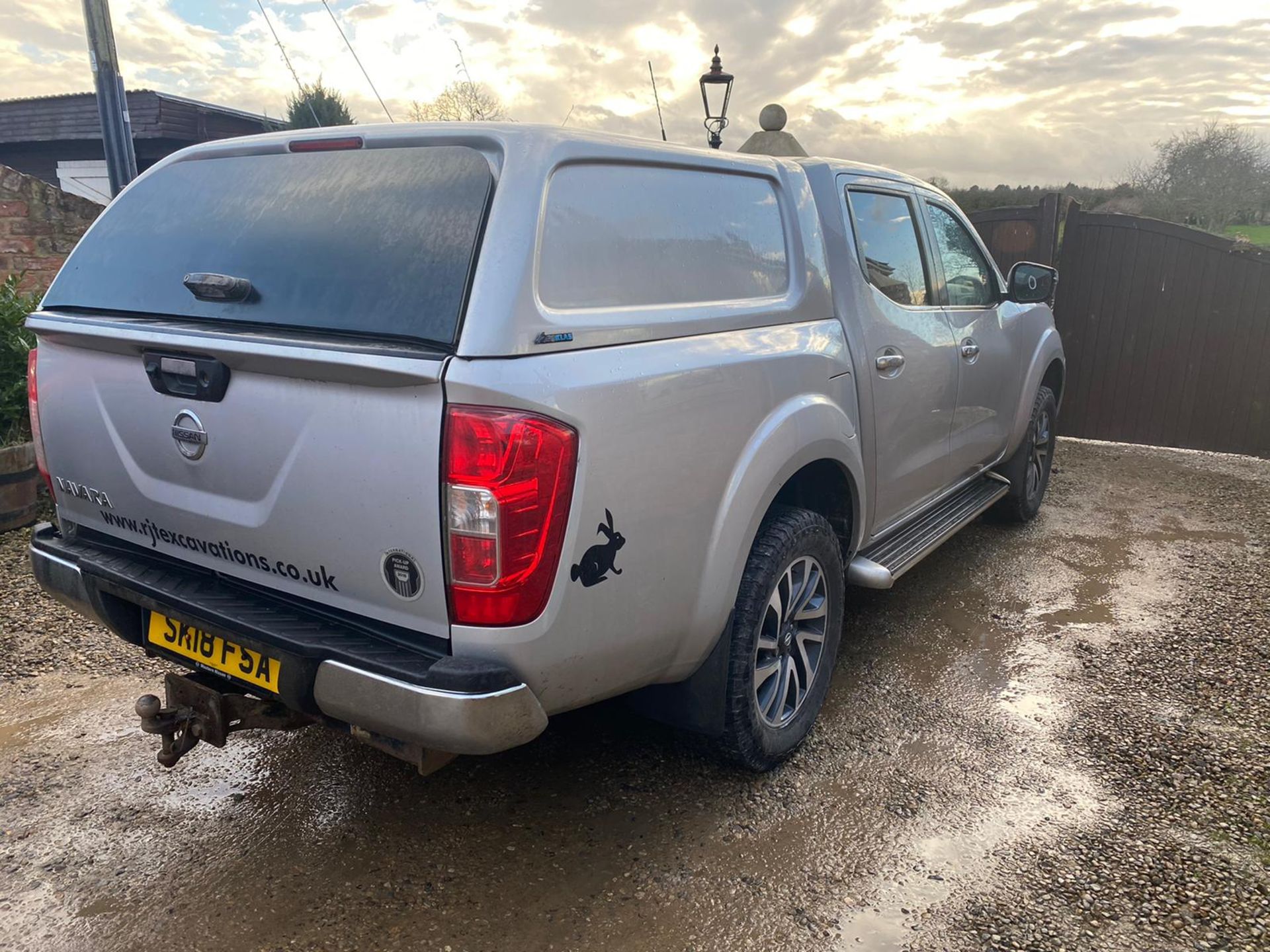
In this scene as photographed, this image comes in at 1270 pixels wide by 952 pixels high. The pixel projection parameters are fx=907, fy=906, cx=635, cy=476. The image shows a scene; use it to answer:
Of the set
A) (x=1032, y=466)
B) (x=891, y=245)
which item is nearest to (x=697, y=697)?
(x=891, y=245)

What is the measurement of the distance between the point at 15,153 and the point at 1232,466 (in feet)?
69.8

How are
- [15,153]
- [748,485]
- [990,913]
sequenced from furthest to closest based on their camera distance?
[15,153], [748,485], [990,913]

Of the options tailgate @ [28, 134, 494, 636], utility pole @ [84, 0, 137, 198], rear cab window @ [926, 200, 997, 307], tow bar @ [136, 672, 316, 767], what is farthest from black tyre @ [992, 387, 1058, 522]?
utility pole @ [84, 0, 137, 198]

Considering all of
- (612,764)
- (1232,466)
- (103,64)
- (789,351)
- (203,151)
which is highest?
(103,64)

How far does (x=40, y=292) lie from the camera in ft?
22.2

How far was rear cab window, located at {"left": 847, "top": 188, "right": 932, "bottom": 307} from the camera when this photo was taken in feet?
11.3

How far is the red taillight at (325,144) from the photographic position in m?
2.39

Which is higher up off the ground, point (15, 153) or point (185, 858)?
point (15, 153)

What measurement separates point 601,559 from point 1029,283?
144 inches

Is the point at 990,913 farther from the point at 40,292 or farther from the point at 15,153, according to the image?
the point at 15,153

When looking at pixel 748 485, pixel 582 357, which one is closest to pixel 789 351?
pixel 748 485

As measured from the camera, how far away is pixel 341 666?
2.00m

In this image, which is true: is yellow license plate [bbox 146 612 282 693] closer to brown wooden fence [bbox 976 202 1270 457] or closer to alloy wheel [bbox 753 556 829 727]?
alloy wheel [bbox 753 556 829 727]

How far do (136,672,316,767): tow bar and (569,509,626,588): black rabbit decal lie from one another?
0.83 m
